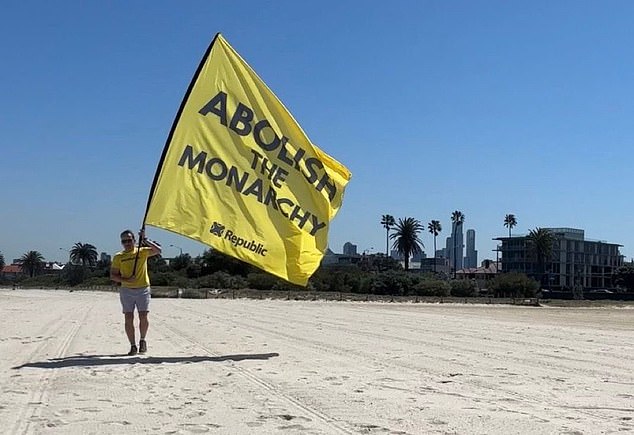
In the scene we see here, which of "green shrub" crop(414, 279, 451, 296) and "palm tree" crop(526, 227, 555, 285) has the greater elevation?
"palm tree" crop(526, 227, 555, 285)

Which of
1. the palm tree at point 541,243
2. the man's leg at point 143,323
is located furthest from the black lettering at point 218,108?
the palm tree at point 541,243

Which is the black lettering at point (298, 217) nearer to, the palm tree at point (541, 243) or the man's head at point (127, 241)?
the man's head at point (127, 241)

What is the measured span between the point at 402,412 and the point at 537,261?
118711 mm

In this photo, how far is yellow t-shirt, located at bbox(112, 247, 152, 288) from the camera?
9.73m

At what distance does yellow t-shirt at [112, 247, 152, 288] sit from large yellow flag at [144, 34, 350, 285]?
488 mm

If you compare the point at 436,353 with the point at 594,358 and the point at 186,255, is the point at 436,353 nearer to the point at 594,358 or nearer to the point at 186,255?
the point at 594,358

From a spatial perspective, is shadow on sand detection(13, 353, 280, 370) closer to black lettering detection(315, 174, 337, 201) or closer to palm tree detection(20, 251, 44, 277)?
black lettering detection(315, 174, 337, 201)

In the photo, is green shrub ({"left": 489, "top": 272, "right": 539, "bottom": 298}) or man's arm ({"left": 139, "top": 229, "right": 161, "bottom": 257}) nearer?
man's arm ({"left": 139, "top": 229, "right": 161, "bottom": 257})

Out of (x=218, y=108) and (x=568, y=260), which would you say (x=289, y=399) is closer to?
(x=218, y=108)

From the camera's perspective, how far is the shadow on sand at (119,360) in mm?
8711

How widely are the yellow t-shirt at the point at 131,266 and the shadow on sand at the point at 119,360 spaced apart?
3.00 ft

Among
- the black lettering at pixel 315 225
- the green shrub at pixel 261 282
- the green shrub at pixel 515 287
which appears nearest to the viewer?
the black lettering at pixel 315 225

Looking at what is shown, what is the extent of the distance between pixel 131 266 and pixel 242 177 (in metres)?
1.83

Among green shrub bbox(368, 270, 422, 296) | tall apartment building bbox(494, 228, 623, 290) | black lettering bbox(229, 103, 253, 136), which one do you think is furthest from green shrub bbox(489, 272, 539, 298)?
black lettering bbox(229, 103, 253, 136)
